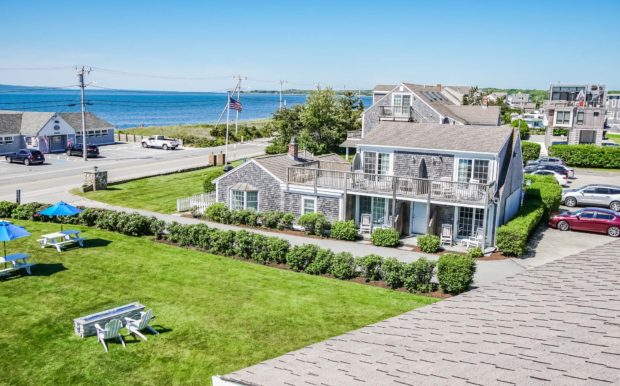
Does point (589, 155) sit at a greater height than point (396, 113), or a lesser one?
lesser

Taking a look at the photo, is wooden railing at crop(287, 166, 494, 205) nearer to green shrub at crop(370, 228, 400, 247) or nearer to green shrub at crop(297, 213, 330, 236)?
green shrub at crop(297, 213, 330, 236)

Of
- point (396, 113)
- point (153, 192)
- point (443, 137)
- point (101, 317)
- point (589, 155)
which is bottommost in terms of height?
point (101, 317)

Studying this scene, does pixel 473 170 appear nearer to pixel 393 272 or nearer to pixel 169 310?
pixel 393 272

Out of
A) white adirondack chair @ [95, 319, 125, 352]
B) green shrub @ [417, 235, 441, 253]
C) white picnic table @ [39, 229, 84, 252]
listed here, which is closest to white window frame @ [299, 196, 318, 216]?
green shrub @ [417, 235, 441, 253]

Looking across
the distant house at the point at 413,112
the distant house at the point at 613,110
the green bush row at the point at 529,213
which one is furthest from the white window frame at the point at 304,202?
the distant house at the point at 613,110

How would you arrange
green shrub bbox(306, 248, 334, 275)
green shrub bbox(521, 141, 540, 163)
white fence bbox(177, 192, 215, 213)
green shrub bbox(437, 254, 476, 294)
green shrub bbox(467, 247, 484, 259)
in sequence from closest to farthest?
green shrub bbox(437, 254, 476, 294), green shrub bbox(306, 248, 334, 275), green shrub bbox(467, 247, 484, 259), white fence bbox(177, 192, 215, 213), green shrub bbox(521, 141, 540, 163)

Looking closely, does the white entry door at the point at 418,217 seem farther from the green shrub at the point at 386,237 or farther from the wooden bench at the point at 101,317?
the wooden bench at the point at 101,317

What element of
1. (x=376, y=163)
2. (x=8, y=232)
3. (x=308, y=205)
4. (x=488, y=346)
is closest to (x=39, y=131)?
(x=308, y=205)
